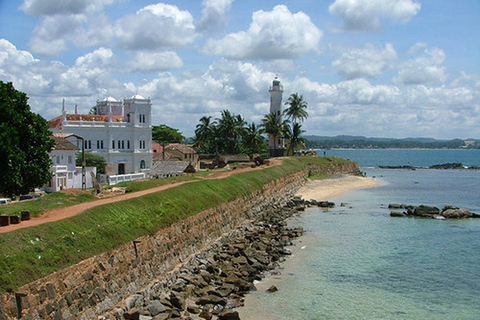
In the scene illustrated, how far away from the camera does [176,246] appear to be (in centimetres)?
2130

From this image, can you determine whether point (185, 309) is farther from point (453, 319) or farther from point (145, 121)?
point (145, 121)

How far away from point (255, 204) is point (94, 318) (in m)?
23.8

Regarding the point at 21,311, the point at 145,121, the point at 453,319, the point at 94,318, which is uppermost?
the point at 145,121

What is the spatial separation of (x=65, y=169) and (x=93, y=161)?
1152 cm

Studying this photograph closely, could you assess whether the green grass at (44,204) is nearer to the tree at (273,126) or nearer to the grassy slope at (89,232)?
the grassy slope at (89,232)

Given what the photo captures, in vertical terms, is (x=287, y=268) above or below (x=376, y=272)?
above

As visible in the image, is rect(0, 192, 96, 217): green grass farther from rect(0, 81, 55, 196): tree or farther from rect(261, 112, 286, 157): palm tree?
rect(261, 112, 286, 157): palm tree

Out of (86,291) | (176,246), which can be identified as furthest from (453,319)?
(86,291)

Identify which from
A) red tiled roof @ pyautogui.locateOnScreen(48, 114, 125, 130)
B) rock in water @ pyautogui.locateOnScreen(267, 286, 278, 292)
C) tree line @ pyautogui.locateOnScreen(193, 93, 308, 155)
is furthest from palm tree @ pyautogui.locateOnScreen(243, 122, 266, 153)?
rock in water @ pyautogui.locateOnScreen(267, 286, 278, 292)

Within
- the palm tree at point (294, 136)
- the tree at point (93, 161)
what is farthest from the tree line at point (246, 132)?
the tree at point (93, 161)

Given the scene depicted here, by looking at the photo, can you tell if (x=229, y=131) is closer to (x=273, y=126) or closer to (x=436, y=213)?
(x=273, y=126)

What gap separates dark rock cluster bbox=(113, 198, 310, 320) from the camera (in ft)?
53.4

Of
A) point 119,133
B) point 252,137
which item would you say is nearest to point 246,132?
point 252,137

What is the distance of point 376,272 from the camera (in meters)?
23.3
